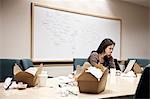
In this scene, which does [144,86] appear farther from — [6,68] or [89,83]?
[6,68]

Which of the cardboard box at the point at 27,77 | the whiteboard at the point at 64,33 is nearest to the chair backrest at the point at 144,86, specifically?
the cardboard box at the point at 27,77

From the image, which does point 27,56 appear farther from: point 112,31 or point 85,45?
point 112,31

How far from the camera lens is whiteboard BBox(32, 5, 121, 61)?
138 inches

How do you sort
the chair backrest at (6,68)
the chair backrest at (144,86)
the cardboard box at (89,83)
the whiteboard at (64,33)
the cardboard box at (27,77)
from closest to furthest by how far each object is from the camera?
the chair backrest at (144,86)
the cardboard box at (89,83)
the cardboard box at (27,77)
the chair backrest at (6,68)
the whiteboard at (64,33)

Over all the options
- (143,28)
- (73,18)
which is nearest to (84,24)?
(73,18)

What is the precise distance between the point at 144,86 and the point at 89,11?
130 inches

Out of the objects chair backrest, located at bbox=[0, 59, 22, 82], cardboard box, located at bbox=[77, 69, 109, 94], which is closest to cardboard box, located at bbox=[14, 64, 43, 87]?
cardboard box, located at bbox=[77, 69, 109, 94]

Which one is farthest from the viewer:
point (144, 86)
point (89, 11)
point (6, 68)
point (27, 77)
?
point (89, 11)

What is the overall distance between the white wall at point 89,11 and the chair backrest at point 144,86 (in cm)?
239

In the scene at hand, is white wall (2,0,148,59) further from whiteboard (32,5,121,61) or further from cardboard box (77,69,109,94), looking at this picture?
cardboard box (77,69,109,94)

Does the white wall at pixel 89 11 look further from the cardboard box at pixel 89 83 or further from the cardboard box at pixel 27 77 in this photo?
the cardboard box at pixel 89 83

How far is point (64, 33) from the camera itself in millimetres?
3859

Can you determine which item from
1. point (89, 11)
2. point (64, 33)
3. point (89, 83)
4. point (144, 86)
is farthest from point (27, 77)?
point (89, 11)

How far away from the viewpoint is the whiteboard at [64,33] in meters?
3.52
